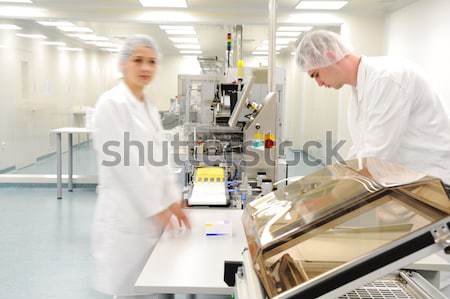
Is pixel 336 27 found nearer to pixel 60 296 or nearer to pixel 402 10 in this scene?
pixel 402 10

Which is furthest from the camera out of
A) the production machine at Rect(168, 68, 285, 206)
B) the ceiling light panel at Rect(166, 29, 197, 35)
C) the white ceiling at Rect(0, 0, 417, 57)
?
the ceiling light panel at Rect(166, 29, 197, 35)

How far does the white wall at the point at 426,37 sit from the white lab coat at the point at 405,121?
2.73m

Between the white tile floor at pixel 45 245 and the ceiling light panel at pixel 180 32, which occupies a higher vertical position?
the ceiling light panel at pixel 180 32

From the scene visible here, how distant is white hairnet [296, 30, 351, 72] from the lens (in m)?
1.69

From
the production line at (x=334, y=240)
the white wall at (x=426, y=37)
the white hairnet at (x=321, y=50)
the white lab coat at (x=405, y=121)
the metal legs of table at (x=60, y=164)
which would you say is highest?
the white wall at (x=426, y=37)

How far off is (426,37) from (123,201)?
4.41 metres

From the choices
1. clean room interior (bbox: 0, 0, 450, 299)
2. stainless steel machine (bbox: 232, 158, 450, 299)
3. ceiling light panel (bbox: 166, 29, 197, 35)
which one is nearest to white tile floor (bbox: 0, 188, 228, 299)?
clean room interior (bbox: 0, 0, 450, 299)

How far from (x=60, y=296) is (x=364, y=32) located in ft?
16.1

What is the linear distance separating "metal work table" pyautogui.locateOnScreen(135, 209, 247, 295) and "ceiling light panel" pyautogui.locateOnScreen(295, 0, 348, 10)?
4.12 meters

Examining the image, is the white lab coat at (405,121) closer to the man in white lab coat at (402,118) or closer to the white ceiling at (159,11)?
the man in white lab coat at (402,118)

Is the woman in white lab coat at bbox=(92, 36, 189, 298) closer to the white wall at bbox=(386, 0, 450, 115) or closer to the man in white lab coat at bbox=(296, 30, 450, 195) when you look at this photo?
the man in white lab coat at bbox=(296, 30, 450, 195)

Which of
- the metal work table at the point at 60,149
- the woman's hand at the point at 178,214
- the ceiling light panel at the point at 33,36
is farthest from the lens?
the ceiling light panel at the point at 33,36

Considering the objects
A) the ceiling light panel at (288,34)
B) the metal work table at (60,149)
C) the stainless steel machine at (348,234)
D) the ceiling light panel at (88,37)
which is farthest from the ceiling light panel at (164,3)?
the stainless steel machine at (348,234)

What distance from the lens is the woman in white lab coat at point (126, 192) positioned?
5.24 ft
